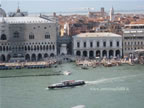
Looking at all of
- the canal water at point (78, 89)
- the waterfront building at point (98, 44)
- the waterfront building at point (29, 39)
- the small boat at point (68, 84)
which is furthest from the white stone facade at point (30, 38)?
the small boat at point (68, 84)

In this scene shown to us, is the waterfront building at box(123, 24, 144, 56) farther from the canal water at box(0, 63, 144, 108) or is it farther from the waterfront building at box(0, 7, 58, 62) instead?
the canal water at box(0, 63, 144, 108)

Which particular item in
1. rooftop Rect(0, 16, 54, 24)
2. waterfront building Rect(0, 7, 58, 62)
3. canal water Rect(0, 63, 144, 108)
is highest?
rooftop Rect(0, 16, 54, 24)

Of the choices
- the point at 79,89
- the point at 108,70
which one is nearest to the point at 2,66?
the point at 108,70

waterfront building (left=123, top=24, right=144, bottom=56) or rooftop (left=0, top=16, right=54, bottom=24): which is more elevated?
rooftop (left=0, top=16, right=54, bottom=24)

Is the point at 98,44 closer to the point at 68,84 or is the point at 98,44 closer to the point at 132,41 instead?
the point at 132,41

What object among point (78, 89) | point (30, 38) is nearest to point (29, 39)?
point (30, 38)

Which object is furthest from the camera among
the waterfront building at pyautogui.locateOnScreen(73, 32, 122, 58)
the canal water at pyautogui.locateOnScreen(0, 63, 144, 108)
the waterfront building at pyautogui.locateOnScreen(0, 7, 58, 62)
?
the waterfront building at pyautogui.locateOnScreen(73, 32, 122, 58)

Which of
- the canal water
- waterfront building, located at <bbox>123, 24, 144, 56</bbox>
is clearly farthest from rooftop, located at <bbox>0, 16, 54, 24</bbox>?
the canal water

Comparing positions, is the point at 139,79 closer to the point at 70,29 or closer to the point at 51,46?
the point at 51,46
